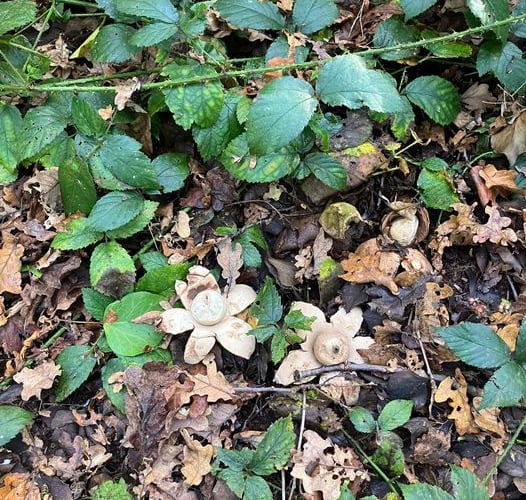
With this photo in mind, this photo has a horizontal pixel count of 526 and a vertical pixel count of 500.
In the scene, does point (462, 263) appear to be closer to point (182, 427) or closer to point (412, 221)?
point (412, 221)

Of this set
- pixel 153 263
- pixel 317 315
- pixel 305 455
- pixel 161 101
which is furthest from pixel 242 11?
pixel 305 455

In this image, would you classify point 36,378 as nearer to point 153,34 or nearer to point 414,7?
point 153,34

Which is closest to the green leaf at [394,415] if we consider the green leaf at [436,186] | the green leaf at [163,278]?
the green leaf at [436,186]

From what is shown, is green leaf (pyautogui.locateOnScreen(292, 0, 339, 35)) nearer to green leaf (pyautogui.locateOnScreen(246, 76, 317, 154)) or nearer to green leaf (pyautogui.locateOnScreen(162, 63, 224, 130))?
green leaf (pyautogui.locateOnScreen(162, 63, 224, 130))

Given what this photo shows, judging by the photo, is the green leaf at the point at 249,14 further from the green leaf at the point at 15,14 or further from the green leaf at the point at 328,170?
the green leaf at the point at 15,14

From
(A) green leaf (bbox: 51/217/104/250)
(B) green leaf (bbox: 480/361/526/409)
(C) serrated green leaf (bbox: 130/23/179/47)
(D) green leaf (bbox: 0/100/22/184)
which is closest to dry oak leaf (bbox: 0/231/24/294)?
(A) green leaf (bbox: 51/217/104/250)

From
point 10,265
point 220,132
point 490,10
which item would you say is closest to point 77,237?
point 10,265
